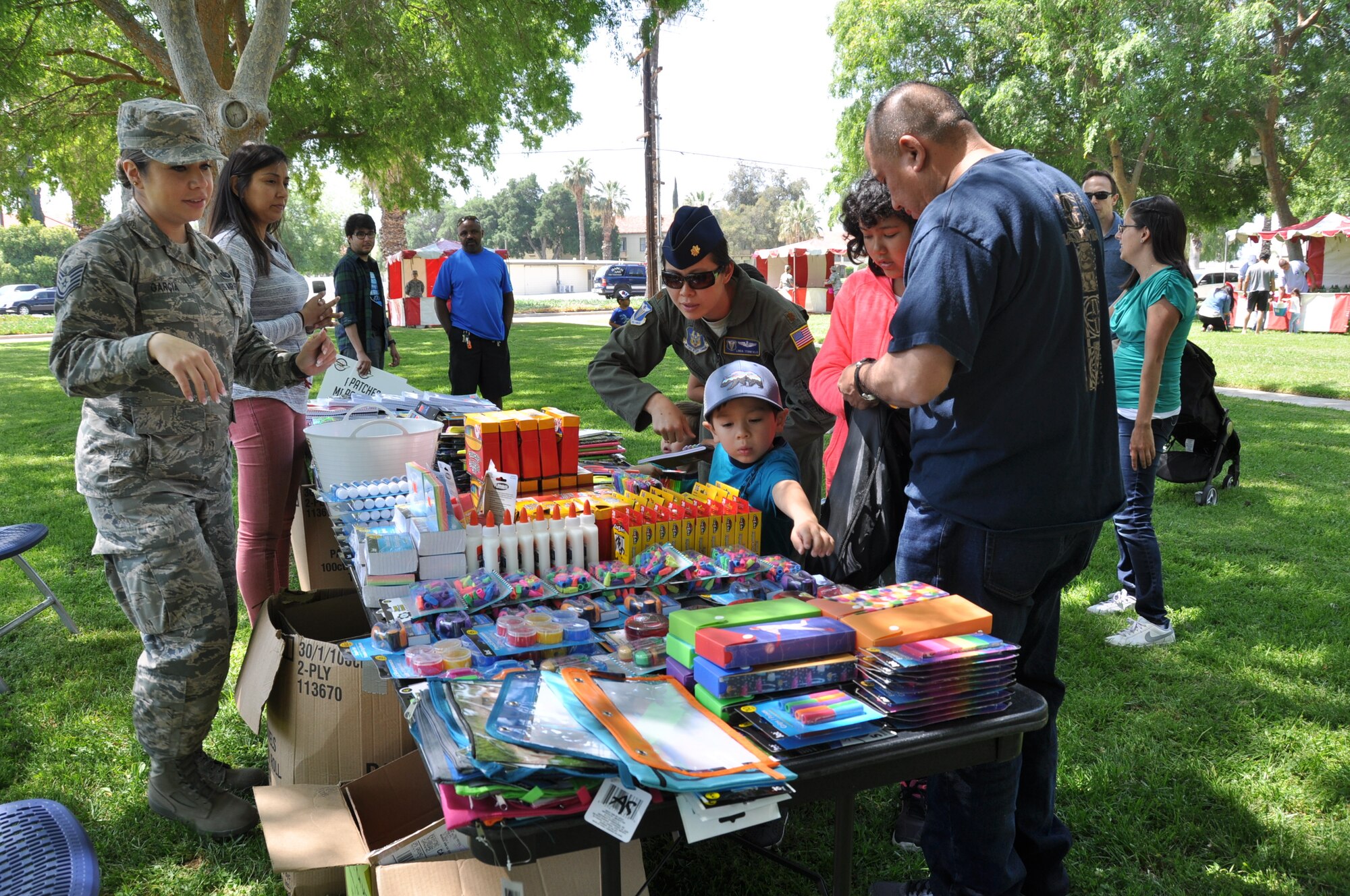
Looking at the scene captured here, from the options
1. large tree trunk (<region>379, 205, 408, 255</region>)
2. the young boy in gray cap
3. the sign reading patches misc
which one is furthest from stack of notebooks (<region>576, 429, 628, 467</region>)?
large tree trunk (<region>379, 205, 408, 255</region>)

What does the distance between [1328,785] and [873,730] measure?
2457mm

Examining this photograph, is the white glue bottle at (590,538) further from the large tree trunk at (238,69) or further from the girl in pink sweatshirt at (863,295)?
the large tree trunk at (238,69)

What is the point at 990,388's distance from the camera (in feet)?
6.20

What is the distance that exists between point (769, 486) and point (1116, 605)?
2.74 metres

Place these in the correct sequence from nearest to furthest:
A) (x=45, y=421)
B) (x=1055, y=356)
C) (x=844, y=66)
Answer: (x=1055, y=356), (x=45, y=421), (x=844, y=66)

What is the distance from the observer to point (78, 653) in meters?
4.14

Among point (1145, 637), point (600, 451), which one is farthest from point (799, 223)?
point (600, 451)

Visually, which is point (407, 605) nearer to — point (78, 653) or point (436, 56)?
point (78, 653)

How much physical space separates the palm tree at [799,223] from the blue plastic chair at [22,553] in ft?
277

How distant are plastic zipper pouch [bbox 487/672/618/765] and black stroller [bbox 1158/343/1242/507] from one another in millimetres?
5549

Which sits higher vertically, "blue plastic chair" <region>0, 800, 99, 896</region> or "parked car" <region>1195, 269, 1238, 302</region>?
"parked car" <region>1195, 269, 1238, 302</region>

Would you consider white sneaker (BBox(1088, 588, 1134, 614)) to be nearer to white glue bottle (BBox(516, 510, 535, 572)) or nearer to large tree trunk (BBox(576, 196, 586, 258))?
A: white glue bottle (BBox(516, 510, 535, 572))

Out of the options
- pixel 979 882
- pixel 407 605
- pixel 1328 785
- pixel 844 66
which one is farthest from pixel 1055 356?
pixel 844 66

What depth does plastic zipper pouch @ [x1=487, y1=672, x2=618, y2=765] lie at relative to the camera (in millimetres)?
1317
